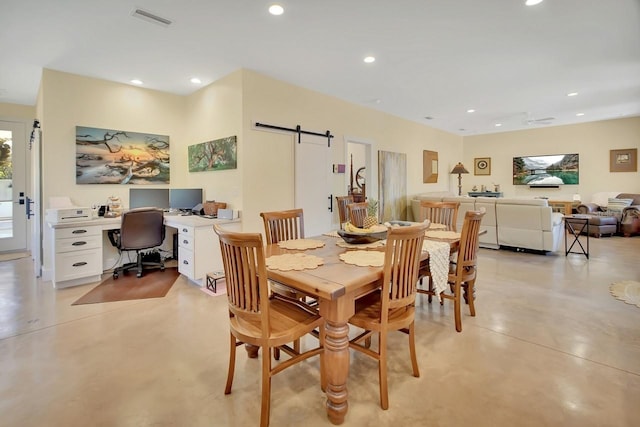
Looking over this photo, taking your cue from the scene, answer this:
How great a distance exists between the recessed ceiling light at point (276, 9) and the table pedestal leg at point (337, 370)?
262 cm

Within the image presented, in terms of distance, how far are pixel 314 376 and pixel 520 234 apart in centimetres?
471

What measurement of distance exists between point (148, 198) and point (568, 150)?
9.83 metres

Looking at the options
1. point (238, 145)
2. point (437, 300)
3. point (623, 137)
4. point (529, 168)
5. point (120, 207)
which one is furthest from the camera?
point (529, 168)

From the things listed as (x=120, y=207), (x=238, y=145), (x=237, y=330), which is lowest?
(x=237, y=330)

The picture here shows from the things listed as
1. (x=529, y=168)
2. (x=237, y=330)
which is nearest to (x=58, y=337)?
(x=237, y=330)

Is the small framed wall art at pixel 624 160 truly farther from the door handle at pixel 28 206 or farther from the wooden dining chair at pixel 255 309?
the door handle at pixel 28 206

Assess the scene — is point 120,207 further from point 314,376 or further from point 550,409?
point 550,409

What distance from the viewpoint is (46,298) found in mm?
3320

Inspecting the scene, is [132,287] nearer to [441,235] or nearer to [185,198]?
[185,198]

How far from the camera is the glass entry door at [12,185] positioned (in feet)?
17.3

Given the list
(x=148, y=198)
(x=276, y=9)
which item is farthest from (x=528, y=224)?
(x=148, y=198)

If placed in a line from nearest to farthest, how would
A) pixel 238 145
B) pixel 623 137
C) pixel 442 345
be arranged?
pixel 442 345, pixel 238 145, pixel 623 137

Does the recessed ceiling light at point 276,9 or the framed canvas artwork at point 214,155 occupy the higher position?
the recessed ceiling light at point 276,9

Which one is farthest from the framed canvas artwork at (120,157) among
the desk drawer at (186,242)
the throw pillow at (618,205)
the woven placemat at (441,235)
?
the throw pillow at (618,205)
